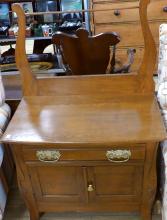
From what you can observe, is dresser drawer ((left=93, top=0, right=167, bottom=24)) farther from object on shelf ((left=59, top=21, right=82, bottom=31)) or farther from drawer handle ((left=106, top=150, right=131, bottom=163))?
drawer handle ((left=106, top=150, right=131, bottom=163))

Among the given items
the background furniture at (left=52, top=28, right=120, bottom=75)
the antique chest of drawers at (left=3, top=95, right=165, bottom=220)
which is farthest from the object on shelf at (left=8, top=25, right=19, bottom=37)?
the antique chest of drawers at (left=3, top=95, right=165, bottom=220)

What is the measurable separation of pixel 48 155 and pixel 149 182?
0.48m

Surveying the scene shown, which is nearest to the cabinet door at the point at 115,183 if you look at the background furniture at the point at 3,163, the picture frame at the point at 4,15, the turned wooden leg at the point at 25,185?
the turned wooden leg at the point at 25,185

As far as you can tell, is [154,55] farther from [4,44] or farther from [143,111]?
[4,44]

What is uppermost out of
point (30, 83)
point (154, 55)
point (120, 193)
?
point (154, 55)

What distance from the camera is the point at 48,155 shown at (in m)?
1.12

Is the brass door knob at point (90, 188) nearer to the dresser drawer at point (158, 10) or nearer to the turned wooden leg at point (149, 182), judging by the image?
the turned wooden leg at point (149, 182)

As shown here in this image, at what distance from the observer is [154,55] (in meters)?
1.21

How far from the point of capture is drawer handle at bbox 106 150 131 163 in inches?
43.1

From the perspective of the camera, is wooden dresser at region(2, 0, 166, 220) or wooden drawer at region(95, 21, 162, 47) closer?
wooden dresser at region(2, 0, 166, 220)

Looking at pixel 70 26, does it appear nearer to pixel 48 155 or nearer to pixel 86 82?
pixel 86 82

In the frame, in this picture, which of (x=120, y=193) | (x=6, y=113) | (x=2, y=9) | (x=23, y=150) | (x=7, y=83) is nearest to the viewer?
(x=23, y=150)

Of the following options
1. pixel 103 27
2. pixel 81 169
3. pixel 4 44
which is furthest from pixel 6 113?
pixel 103 27

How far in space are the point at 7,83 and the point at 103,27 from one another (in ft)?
3.55
